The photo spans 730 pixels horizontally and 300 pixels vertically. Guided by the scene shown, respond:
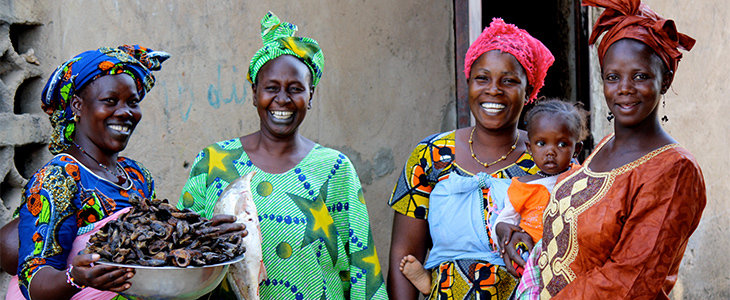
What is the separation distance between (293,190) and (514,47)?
3.71 ft

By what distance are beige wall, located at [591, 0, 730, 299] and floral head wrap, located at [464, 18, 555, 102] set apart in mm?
2080

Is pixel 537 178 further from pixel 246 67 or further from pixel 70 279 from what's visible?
pixel 246 67

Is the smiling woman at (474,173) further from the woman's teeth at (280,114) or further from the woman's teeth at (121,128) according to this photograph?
the woman's teeth at (121,128)

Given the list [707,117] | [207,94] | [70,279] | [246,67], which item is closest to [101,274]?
[70,279]

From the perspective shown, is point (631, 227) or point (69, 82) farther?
point (69, 82)

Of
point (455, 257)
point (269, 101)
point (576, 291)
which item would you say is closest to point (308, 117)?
point (269, 101)

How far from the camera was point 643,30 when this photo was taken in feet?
7.72

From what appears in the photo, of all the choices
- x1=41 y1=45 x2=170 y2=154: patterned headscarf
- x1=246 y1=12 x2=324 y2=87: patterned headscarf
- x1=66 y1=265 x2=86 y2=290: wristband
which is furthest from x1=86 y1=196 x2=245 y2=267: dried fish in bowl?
x1=246 y1=12 x2=324 y2=87: patterned headscarf

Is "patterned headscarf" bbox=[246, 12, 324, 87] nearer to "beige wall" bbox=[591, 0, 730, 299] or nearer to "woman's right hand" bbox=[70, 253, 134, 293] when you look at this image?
"woman's right hand" bbox=[70, 253, 134, 293]

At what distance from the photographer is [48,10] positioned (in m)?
3.63

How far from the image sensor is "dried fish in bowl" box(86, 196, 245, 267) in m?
2.29

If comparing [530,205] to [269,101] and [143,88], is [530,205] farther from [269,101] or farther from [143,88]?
[143,88]

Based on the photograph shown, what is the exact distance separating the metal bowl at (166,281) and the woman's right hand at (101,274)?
22 mm

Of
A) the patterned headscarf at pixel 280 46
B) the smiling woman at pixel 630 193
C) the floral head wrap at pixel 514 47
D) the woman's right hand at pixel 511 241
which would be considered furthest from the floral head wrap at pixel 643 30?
the patterned headscarf at pixel 280 46
